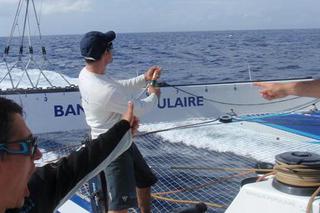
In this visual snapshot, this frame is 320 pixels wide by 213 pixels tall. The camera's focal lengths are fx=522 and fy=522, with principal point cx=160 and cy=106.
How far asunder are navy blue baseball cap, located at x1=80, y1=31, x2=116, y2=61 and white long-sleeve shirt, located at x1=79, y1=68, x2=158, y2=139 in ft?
0.35

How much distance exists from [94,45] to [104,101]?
13.6 inches

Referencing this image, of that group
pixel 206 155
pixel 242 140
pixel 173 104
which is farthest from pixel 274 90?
pixel 242 140

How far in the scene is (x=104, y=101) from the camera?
301 cm

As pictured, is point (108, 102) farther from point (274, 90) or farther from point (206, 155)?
point (206, 155)

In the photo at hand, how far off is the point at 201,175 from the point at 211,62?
14.9 meters

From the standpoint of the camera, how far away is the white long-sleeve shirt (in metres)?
2.99

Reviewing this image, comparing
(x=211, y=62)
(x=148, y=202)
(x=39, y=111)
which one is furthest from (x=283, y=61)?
(x=148, y=202)

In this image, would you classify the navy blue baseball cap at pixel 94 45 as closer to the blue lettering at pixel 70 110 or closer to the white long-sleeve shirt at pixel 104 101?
the white long-sleeve shirt at pixel 104 101

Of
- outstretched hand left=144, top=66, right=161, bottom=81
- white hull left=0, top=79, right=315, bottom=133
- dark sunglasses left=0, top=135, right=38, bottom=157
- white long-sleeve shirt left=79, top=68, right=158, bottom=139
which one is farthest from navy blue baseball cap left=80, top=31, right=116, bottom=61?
white hull left=0, top=79, right=315, bottom=133

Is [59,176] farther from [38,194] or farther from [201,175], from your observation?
[201,175]

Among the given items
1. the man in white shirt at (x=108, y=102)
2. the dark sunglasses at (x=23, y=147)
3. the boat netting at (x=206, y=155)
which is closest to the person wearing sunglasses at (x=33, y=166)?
the dark sunglasses at (x=23, y=147)

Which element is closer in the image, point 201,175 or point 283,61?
point 201,175

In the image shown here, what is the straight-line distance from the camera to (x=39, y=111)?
5.58 m

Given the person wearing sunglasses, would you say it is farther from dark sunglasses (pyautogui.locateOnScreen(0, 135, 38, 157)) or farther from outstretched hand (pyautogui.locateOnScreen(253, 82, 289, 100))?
outstretched hand (pyautogui.locateOnScreen(253, 82, 289, 100))
